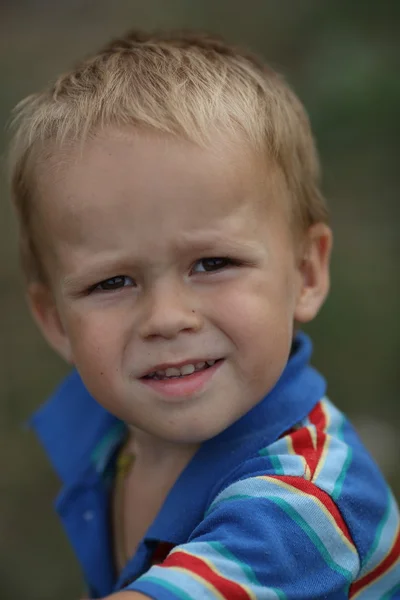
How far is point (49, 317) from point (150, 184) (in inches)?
21.9

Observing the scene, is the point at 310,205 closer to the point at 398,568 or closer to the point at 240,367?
the point at 240,367

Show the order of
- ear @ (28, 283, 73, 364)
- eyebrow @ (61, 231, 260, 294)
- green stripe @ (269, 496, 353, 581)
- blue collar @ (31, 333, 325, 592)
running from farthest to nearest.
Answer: ear @ (28, 283, 73, 364) → blue collar @ (31, 333, 325, 592) → eyebrow @ (61, 231, 260, 294) → green stripe @ (269, 496, 353, 581)

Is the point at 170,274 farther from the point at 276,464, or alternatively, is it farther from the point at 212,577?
the point at 212,577

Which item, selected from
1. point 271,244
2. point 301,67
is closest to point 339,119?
point 301,67

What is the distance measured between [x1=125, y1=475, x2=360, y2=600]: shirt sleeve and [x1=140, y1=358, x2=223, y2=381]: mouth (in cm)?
20

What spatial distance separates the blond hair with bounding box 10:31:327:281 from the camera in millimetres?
1521

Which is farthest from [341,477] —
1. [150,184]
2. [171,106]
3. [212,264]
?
[171,106]

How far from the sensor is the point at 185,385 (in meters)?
1.52

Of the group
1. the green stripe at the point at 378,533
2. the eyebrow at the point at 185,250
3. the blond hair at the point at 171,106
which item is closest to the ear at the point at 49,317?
the blond hair at the point at 171,106

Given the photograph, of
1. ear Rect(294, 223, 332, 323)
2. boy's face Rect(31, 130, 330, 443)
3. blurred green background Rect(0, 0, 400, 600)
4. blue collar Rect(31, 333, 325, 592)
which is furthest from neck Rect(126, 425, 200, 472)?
blurred green background Rect(0, 0, 400, 600)

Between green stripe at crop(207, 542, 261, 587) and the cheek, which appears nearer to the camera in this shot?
green stripe at crop(207, 542, 261, 587)

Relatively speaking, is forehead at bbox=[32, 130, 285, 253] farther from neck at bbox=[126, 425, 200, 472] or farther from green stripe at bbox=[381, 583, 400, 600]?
green stripe at bbox=[381, 583, 400, 600]

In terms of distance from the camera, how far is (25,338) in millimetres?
3123

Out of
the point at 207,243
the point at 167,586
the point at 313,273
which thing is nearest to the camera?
the point at 167,586
